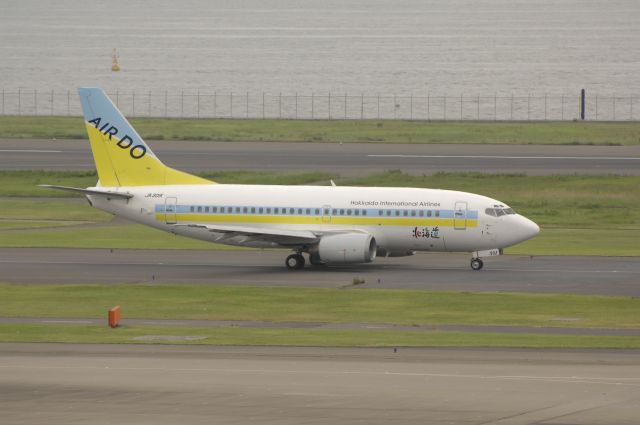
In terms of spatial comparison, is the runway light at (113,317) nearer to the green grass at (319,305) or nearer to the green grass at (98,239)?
the green grass at (319,305)

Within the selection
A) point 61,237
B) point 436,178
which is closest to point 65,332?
point 61,237

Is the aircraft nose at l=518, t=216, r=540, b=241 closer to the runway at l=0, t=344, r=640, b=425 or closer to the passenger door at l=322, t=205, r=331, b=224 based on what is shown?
the passenger door at l=322, t=205, r=331, b=224

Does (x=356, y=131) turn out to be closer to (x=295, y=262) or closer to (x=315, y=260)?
(x=315, y=260)

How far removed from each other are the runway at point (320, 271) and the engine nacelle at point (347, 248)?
722mm

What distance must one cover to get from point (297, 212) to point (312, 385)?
2886cm

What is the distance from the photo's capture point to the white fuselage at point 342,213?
209 ft

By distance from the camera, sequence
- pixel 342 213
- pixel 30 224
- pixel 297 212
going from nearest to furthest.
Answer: pixel 342 213 < pixel 297 212 < pixel 30 224

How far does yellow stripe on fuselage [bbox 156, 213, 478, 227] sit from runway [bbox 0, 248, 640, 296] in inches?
89.7

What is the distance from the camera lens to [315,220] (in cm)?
6494

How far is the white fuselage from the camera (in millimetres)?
63594

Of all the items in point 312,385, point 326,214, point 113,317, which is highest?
point 326,214

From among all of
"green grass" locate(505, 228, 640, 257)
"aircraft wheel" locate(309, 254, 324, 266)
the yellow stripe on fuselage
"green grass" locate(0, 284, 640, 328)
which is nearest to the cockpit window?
the yellow stripe on fuselage

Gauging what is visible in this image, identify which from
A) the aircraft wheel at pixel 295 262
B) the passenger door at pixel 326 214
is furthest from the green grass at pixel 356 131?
the aircraft wheel at pixel 295 262

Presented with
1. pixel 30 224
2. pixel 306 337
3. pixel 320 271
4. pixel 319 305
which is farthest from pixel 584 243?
pixel 30 224
